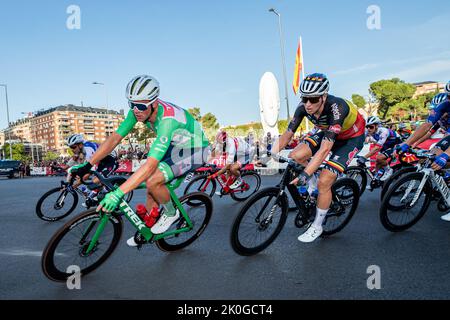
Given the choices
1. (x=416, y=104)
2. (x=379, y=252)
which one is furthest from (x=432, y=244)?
(x=416, y=104)

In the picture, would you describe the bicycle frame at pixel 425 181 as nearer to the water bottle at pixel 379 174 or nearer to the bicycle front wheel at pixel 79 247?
the water bottle at pixel 379 174

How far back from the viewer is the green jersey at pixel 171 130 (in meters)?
3.21

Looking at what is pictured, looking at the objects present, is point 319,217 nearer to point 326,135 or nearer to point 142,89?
point 326,135

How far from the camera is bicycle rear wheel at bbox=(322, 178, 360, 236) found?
4277 millimetres

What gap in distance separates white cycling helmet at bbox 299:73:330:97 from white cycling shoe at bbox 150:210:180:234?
2133 millimetres

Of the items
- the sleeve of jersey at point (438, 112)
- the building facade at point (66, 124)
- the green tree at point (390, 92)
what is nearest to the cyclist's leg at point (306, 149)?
the sleeve of jersey at point (438, 112)

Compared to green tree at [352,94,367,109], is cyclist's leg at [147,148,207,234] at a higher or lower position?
lower

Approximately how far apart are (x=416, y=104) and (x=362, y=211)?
59.6 m

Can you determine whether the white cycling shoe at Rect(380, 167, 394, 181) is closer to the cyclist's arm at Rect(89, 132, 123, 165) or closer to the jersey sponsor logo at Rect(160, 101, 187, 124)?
the jersey sponsor logo at Rect(160, 101, 187, 124)

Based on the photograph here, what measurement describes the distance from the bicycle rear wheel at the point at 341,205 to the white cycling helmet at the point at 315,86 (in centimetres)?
120

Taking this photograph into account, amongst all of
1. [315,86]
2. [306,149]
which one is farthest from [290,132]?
[315,86]

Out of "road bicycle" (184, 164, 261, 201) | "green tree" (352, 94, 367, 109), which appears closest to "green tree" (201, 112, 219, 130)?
"green tree" (352, 94, 367, 109)

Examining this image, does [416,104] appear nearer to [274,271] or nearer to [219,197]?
[219,197]
